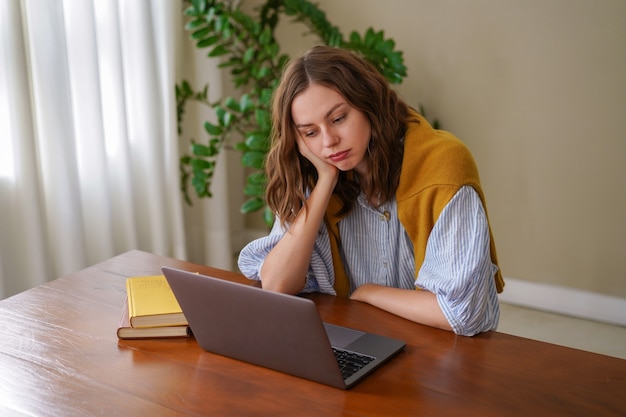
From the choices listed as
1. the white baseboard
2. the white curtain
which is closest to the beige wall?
the white baseboard

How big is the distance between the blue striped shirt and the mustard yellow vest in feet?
0.09

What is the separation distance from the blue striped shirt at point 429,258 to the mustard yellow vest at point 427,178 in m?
0.03

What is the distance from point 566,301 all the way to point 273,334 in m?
2.31

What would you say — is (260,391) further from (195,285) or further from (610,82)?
(610,82)

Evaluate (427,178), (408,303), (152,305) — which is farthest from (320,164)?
(152,305)

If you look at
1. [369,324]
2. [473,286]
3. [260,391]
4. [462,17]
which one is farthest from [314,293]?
[462,17]

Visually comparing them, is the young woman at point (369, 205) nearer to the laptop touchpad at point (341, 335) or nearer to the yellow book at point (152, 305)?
the laptop touchpad at point (341, 335)

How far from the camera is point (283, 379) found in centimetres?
135

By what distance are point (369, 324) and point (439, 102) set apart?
6.50 feet

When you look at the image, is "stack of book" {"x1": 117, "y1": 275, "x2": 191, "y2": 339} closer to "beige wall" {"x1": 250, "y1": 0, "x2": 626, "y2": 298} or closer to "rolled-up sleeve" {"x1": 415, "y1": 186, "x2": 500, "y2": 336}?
"rolled-up sleeve" {"x1": 415, "y1": 186, "x2": 500, "y2": 336}

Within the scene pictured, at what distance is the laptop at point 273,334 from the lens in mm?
1277

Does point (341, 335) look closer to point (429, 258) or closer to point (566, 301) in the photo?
point (429, 258)

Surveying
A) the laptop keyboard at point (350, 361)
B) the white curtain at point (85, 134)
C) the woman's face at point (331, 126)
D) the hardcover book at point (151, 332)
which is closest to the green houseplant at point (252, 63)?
the white curtain at point (85, 134)

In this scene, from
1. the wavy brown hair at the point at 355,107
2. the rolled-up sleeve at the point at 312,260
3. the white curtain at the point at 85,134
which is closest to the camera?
the wavy brown hair at the point at 355,107
